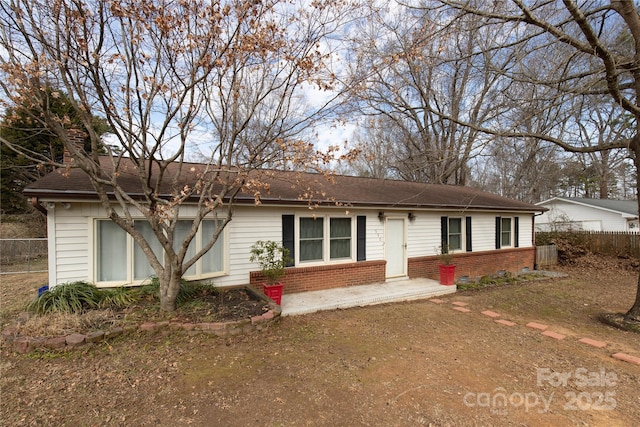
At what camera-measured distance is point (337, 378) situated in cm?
377

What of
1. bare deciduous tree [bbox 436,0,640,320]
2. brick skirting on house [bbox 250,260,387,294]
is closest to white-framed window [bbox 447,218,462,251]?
brick skirting on house [bbox 250,260,387,294]

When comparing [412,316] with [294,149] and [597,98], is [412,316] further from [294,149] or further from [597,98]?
[597,98]

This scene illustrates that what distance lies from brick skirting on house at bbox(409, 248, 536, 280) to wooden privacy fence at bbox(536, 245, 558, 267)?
35 centimetres

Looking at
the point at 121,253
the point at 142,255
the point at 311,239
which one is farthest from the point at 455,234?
the point at 121,253

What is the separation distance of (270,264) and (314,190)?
2556 millimetres

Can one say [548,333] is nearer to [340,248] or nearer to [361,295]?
[361,295]

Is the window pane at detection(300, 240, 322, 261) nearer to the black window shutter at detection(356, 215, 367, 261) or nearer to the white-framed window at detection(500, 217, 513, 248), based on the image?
the black window shutter at detection(356, 215, 367, 261)

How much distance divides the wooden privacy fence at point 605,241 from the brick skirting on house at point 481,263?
2711mm

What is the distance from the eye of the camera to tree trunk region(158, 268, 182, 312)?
5.12 metres

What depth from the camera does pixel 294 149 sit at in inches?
194

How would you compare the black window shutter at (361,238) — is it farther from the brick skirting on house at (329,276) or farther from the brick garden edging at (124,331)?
the brick garden edging at (124,331)

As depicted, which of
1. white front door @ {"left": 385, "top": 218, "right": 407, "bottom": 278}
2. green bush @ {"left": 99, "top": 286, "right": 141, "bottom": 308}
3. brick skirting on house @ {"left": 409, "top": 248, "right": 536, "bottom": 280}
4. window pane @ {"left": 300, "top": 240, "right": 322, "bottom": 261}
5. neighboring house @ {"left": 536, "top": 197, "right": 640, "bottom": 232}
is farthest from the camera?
neighboring house @ {"left": 536, "top": 197, "right": 640, "bottom": 232}

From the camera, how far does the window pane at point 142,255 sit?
5977 mm

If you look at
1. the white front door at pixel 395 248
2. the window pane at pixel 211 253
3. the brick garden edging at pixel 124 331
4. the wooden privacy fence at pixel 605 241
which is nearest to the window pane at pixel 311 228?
the window pane at pixel 211 253
